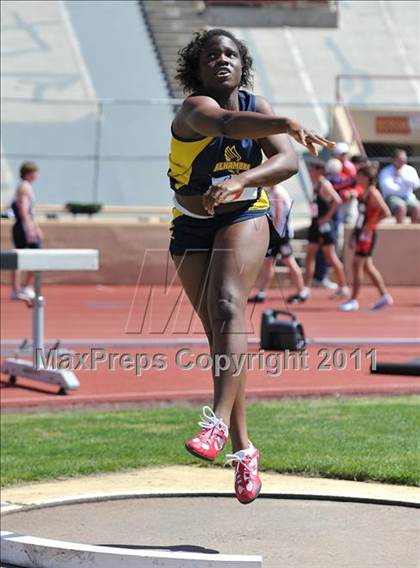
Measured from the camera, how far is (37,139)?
58.6 ft

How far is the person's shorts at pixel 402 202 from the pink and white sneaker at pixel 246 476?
47.4 feet

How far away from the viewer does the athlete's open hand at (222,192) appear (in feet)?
15.9

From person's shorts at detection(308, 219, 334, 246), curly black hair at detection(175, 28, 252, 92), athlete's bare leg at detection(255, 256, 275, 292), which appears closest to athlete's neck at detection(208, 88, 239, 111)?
curly black hair at detection(175, 28, 252, 92)

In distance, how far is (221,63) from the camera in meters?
5.21

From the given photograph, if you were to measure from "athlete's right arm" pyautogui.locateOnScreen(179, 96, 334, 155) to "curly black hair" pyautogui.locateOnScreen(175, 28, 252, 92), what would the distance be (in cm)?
36

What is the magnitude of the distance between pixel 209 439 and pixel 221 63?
143cm

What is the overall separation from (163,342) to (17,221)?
4192 millimetres

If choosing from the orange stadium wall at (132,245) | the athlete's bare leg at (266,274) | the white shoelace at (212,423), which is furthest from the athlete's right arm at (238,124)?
the orange stadium wall at (132,245)

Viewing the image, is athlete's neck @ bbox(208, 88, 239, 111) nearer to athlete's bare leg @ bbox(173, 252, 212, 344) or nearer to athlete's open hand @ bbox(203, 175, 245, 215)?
athlete's open hand @ bbox(203, 175, 245, 215)

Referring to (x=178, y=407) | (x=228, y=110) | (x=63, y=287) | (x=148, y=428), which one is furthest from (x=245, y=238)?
(x=63, y=287)

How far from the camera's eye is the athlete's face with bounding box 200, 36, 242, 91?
17.1 feet

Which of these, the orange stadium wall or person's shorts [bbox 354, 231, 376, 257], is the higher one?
the orange stadium wall

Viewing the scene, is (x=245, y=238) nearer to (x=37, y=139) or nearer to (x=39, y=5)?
(x=39, y=5)

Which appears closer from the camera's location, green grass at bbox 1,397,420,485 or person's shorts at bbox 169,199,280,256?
person's shorts at bbox 169,199,280,256
